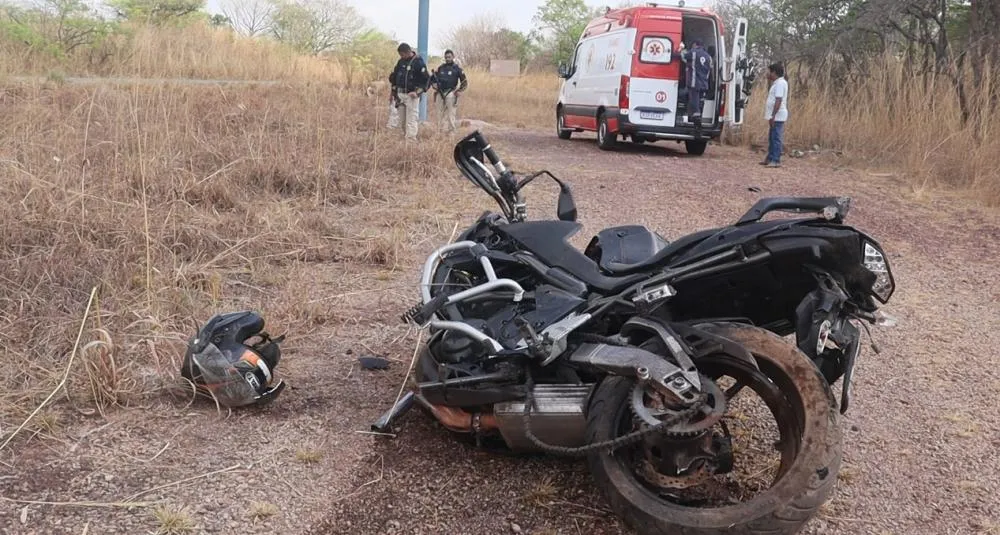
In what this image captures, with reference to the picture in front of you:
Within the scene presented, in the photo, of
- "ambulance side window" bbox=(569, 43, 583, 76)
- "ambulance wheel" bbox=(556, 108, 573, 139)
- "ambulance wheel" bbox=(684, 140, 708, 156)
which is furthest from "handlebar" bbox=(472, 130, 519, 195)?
"ambulance wheel" bbox=(556, 108, 573, 139)

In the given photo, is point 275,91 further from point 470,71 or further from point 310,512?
point 470,71

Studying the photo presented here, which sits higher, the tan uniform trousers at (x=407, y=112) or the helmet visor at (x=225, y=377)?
the tan uniform trousers at (x=407, y=112)

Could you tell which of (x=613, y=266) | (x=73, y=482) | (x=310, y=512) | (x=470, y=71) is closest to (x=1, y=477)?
(x=73, y=482)

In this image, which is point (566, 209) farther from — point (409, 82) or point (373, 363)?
point (409, 82)

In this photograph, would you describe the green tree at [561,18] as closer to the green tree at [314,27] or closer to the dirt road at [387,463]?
the green tree at [314,27]

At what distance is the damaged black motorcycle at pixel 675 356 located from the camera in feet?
7.68

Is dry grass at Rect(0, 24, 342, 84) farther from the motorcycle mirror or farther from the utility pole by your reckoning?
the motorcycle mirror

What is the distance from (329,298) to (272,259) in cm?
90

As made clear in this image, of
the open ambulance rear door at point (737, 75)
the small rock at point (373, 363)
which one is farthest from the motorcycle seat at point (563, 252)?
the open ambulance rear door at point (737, 75)

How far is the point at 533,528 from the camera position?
2693mm

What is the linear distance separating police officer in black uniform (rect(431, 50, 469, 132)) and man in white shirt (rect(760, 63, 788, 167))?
16.6ft

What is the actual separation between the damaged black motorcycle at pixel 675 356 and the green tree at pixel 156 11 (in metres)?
5.83

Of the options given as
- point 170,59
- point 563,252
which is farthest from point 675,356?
point 170,59

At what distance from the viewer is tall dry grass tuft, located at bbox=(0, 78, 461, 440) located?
3793mm
